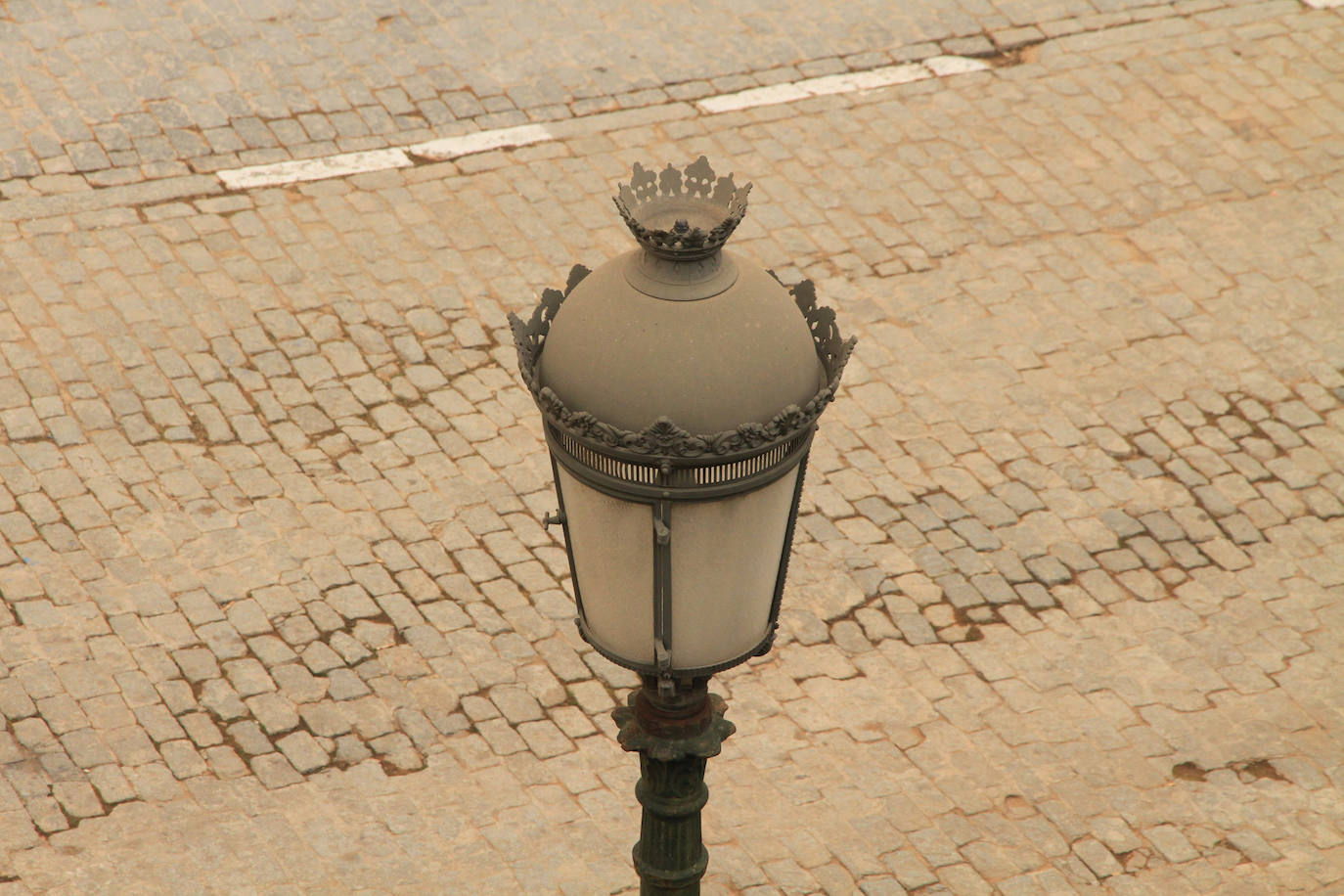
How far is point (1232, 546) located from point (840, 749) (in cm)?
262


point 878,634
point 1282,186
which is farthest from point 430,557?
point 1282,186

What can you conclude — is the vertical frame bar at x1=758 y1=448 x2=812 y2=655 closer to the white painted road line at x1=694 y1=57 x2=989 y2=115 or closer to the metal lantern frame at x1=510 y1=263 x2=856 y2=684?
the metal lantern frame at x1=510 y1=263 x2=856 y2=684

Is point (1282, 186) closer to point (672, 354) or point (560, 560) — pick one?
point (560, 560)

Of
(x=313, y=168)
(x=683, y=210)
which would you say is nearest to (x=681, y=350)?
(x=683, y=210)

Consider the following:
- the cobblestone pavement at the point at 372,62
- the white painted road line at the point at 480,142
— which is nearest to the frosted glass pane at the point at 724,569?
the white painted road line at the point at 480,142

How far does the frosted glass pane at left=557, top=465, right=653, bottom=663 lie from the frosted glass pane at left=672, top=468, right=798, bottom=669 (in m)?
0.07

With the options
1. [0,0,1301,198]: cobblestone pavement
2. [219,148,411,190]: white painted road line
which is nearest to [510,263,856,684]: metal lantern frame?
[219,148,411,190]: white painted road line

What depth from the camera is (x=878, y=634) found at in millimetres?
8586

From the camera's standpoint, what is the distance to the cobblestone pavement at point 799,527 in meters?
7.59

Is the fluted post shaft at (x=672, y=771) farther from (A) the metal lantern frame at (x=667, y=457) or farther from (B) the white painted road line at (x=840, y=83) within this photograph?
(B) the white painted road line at (x=840, y=83)

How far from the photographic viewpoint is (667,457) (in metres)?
3.75

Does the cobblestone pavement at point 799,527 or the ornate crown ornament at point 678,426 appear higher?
the ornate crown ornament at point 678,426

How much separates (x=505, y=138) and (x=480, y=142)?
168mm

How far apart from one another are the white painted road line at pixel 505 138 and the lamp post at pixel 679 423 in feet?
23.7
